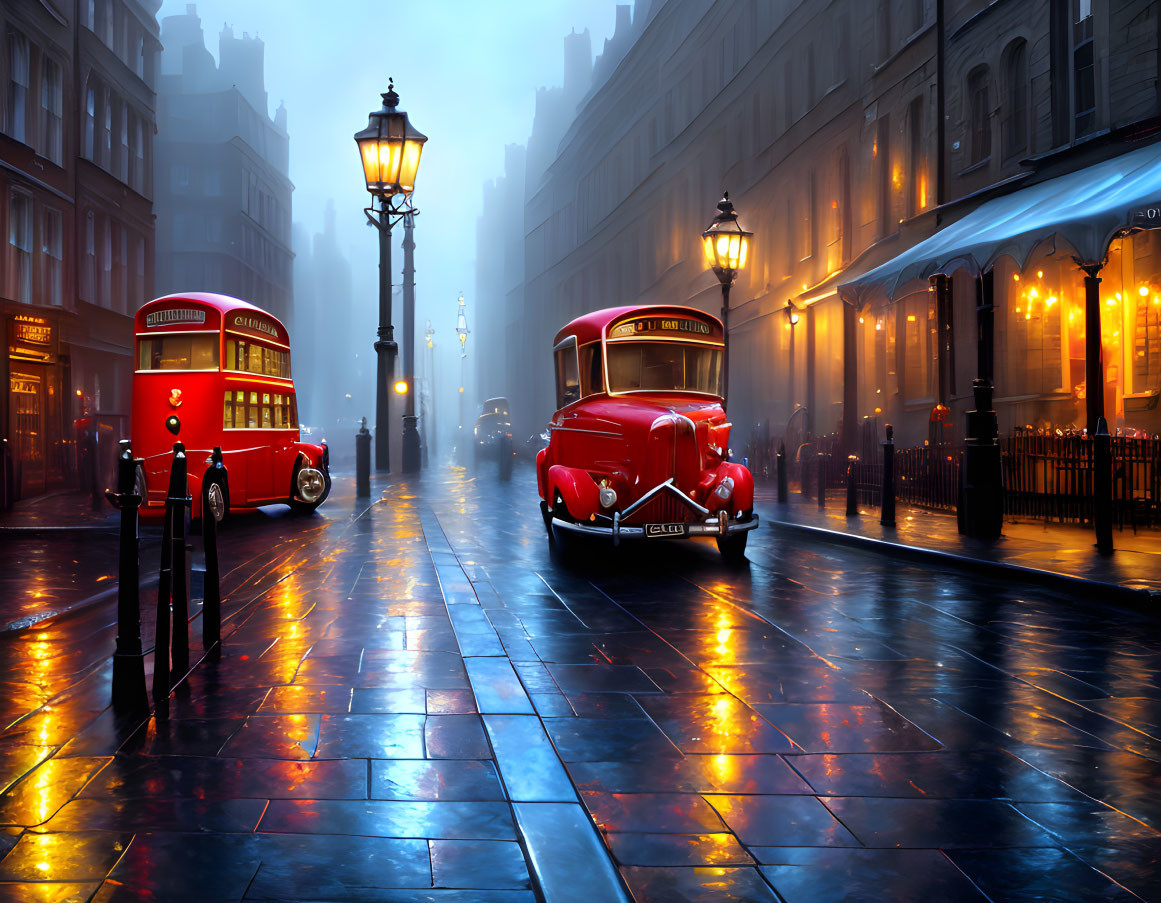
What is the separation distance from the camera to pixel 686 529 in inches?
384

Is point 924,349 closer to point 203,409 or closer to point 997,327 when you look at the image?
point 997,327

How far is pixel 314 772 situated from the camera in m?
3.85

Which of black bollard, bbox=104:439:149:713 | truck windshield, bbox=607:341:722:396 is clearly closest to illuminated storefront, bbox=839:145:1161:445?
truck windshield, bbox=607:341:722:396

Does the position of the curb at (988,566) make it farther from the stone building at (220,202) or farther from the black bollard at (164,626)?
the stone building at (220,202)

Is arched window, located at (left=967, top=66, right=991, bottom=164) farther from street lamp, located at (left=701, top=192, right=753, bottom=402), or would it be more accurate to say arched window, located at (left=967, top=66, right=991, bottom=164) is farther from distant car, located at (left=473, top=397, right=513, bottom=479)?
distant car, located at (left=473, top=397, right=513, bottom=479)

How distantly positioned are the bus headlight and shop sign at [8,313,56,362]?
33.5 feet

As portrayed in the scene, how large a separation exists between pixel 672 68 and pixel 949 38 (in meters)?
22.7

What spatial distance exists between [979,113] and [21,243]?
2134cm

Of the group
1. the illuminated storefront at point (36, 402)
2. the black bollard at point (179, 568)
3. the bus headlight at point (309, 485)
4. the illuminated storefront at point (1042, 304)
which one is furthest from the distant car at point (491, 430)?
the black bollard at point (179, 568)

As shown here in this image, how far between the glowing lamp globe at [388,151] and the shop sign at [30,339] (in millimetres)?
8624

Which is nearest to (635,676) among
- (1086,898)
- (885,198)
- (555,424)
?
(1086,898)

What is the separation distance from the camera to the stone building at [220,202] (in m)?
60.4

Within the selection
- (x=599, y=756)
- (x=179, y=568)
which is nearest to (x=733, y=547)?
(x=179, y=568)

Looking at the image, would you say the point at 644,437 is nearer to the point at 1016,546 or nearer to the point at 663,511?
the point at 663,511
